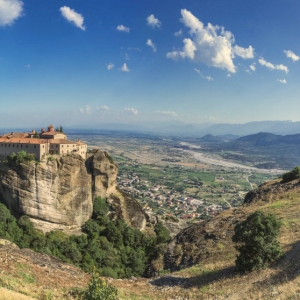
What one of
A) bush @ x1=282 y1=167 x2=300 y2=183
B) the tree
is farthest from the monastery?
the tree

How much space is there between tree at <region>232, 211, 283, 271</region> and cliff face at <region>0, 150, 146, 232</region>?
103 feet

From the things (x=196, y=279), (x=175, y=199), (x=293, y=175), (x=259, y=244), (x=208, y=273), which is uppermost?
(x=293, y=175)

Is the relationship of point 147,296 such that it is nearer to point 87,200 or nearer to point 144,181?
point 87,200

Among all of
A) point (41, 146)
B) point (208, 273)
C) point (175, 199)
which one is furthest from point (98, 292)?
point (175, 199)

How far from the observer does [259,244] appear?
679 inches

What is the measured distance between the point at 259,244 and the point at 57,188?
3258cm

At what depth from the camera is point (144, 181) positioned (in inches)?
5910

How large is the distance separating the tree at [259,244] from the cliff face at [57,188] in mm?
31382

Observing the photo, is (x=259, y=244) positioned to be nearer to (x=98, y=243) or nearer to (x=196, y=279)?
(x=196, y=279)

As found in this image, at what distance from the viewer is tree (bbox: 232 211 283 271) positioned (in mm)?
17297

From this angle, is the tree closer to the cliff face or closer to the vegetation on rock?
the vegetation on rock

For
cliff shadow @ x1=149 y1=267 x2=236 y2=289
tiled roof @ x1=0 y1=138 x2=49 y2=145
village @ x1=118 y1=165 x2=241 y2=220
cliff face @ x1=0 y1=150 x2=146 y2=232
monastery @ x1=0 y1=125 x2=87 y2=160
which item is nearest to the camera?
cliff shadow @ x1=149 y1=267 x2=236 y2=289

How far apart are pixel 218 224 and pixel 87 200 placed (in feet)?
80.9

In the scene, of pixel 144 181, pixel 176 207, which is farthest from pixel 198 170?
pixel 176 207
